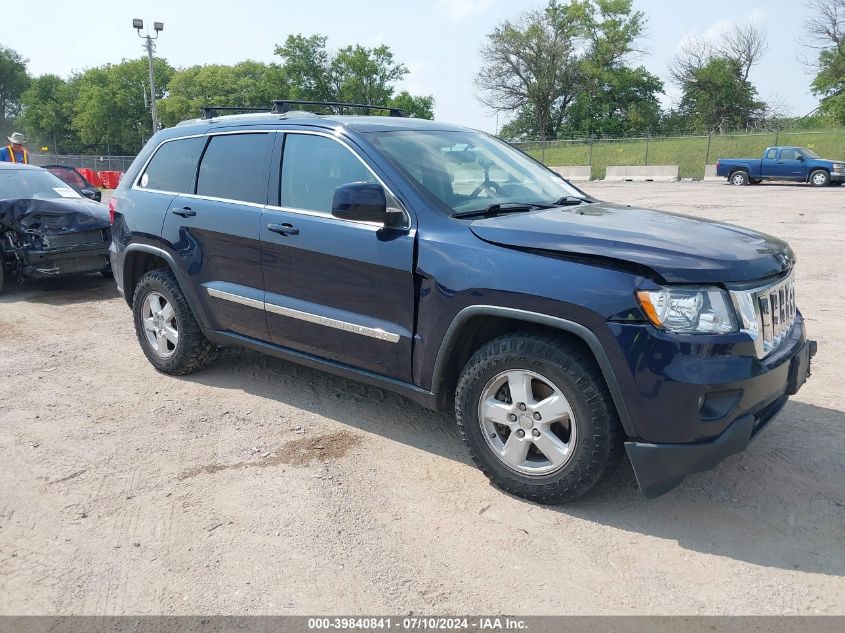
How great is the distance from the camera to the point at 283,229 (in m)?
4.20

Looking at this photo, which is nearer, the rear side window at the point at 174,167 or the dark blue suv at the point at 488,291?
the dark blue suv at the point at 488,291

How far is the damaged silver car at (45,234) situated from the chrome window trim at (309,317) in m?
4.57

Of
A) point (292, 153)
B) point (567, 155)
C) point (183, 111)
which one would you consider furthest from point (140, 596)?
point (183, 111)

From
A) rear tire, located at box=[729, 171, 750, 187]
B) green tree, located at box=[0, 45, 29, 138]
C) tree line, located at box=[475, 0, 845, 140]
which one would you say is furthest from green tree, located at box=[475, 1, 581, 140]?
green tree, located at box=[0, 45, 29, 138]

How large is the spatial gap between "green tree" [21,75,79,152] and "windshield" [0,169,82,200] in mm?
97936

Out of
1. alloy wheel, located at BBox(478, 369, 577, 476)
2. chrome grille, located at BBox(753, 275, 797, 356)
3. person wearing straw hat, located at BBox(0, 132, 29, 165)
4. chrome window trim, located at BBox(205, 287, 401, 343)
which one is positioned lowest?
alloy wheel, located at BBox(478, 369, 577, 476)

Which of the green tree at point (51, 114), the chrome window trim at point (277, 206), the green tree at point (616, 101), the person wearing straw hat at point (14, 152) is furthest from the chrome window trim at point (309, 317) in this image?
the green tree at point (51, 114)

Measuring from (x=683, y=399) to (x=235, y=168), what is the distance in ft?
10.6

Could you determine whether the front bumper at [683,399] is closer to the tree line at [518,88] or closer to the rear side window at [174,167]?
the rear side window at [174,167]

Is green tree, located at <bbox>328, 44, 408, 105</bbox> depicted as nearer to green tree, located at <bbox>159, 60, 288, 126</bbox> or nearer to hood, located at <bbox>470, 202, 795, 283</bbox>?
green tree, located at <bbox>159, 60, 288, 126</bbox>

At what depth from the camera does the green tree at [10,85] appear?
111m

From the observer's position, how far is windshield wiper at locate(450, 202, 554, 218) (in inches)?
143

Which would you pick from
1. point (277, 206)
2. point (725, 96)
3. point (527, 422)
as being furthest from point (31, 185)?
point (725, 96)

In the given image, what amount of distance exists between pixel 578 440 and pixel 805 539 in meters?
1.07
